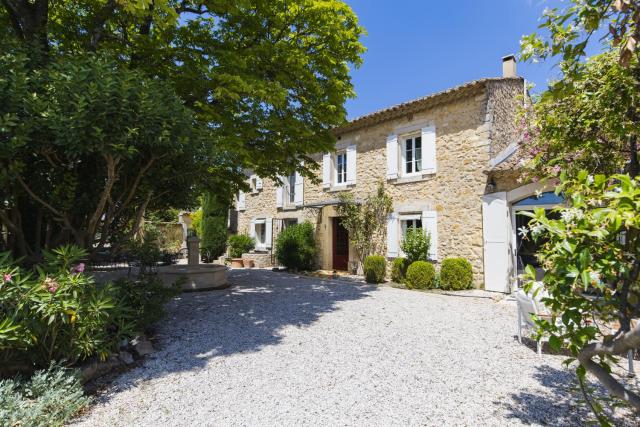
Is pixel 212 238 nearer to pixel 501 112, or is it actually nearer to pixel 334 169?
pixel 334 169

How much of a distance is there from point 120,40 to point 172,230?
1623 centimetres

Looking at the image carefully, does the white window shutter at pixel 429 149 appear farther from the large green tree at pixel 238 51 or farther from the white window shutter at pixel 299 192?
the white window shutter at pixel 299 192

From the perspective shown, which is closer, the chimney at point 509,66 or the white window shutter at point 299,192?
the chimney at point 509,66

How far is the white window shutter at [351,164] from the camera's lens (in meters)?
12.1

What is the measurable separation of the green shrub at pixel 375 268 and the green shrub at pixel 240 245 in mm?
7560

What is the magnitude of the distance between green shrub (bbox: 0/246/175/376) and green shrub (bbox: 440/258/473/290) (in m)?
7.42

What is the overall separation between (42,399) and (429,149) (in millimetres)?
9538

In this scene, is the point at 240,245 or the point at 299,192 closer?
the point at 299,192

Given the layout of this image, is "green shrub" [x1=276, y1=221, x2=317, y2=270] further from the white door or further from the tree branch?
the tree branch

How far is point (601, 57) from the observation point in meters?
2.93

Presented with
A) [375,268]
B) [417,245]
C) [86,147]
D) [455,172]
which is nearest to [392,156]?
[455,172]

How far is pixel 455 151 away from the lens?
9453 millimetres

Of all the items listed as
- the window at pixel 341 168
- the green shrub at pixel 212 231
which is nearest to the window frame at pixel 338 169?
the window at pixel 341 168

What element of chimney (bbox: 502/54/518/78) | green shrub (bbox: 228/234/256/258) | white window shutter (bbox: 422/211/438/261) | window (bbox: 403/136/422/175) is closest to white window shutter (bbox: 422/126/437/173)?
window (bbox: 403/136/422/175)
